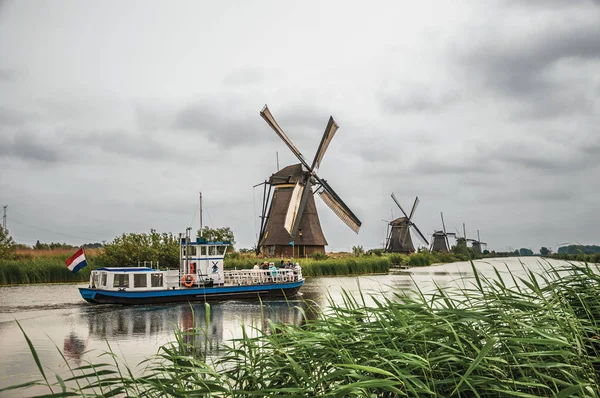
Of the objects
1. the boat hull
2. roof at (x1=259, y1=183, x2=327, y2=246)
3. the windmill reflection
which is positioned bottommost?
the windmill reflection

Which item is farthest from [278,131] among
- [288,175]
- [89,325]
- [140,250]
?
[89,325]

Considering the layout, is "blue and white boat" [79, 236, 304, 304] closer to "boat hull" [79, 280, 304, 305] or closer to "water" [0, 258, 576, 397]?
"boat hull" [79, 280, 304, 305]

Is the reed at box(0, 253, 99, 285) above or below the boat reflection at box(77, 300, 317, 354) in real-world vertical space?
above

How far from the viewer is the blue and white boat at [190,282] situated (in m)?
18.4

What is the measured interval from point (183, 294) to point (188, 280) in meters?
0.59

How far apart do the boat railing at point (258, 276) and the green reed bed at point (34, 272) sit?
34.0 feet

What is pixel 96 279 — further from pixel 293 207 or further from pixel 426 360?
pixel 426 360

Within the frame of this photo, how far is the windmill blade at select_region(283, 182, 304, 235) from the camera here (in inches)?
1335

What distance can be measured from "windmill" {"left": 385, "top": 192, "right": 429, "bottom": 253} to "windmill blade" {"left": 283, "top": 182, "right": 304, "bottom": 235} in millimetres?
27460

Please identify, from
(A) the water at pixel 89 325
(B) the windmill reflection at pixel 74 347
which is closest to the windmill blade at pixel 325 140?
(A) the water at pixel 89 325

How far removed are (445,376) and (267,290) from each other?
18.1m

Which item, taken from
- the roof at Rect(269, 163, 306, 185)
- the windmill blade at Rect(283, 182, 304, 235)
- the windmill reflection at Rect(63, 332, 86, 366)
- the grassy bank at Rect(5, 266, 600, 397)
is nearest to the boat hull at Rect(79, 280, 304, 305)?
the windmill reflection at Rect(63, 332, 86, 366)

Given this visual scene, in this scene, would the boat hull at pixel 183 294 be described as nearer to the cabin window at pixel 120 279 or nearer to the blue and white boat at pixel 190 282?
the blue and white boat at pixel 190 282

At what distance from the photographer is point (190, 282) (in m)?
19.4
